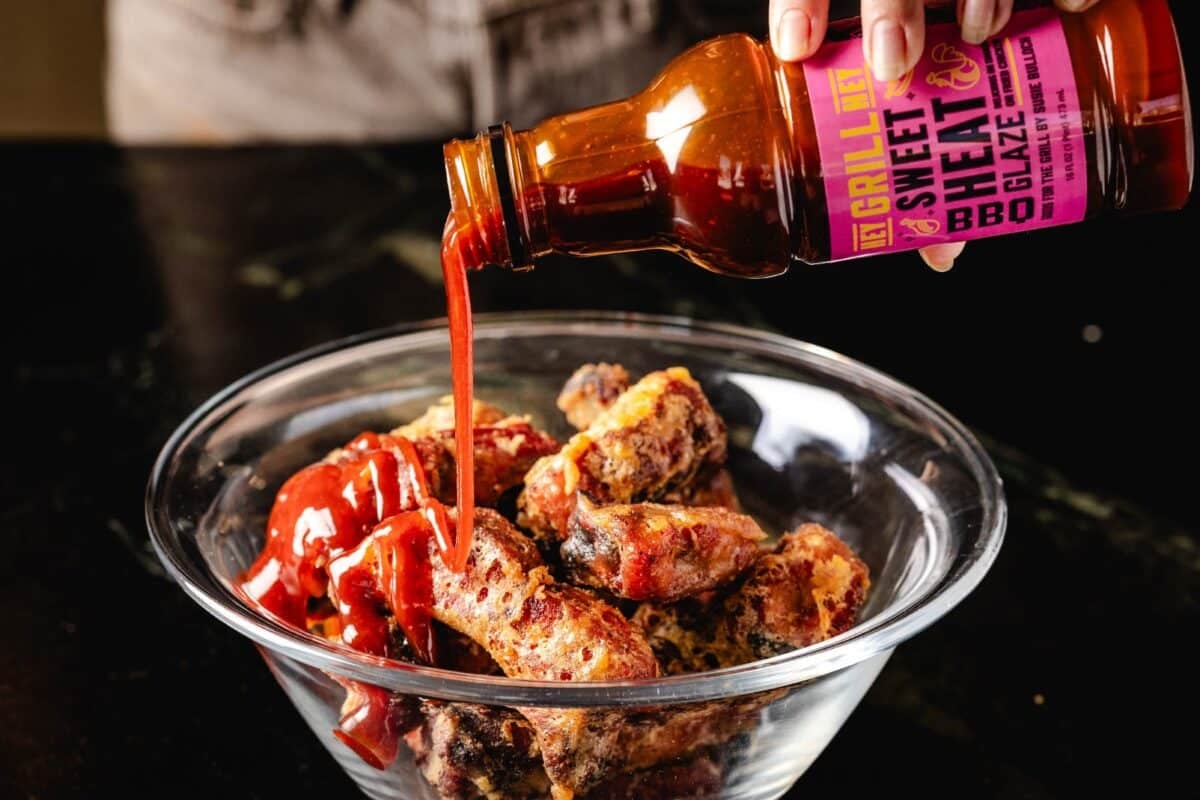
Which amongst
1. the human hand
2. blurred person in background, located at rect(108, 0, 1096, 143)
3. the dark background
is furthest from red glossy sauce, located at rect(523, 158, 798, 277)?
blurred person in background, located at rect(108, 0, 1096, 143)

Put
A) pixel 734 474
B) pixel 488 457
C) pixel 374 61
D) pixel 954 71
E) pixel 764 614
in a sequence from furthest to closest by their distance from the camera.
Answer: pixel 374 61 < pixel 734 474 < pixel 488 457 < pixel 764 614 < pixel 954 71

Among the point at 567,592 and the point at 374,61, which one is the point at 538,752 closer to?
the point at 567,592

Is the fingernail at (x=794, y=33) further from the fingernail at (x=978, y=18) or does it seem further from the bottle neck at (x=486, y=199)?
the bottle neck at (x=486, y=199)

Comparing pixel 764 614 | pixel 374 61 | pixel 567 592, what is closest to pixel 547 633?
pixel 567 592

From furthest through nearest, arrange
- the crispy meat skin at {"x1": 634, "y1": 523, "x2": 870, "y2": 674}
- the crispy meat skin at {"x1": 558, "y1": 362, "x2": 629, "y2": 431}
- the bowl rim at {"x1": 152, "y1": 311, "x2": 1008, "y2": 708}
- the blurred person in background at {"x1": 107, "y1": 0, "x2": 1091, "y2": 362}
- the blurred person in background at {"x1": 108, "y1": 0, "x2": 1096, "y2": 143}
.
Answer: the blurred person in background at {"x1": 108, "y1": 0, "x2": 1096, "y2": 143} < the blurred person in background at {"x1": 107, "y1": 0, "x2": 1091, "y2": 362} < the crispy meat skin at {"x1": 558, "y1": 362, "x2": 629, "y2": 431} < the crispy meat skin at {"x1": 634, "y1": 523, "x2": 870, "y2": 674} < the bowl rim at {"x1": 152, "y1": 311, "x2": 1008, "y2": 708}

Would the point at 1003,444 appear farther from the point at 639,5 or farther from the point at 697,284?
the point at 639,5

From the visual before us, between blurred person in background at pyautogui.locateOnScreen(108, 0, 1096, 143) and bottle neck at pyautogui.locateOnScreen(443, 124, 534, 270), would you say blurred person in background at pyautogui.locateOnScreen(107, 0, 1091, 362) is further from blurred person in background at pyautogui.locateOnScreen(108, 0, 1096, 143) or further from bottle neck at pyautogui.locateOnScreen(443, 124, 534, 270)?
bottle neck at pyautogui.locateOnScreen(443, 124, 534, 270)

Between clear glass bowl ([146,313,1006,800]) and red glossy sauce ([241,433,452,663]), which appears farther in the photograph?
red glossy sauce ([241,433,452,663])
